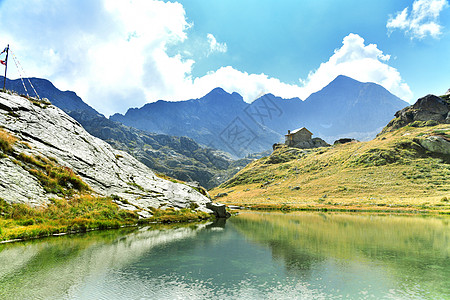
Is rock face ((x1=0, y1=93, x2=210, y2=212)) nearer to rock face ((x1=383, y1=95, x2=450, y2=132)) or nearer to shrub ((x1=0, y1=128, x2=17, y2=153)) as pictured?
shrub ((x1=0, y1=128, x2=17, y2=153))

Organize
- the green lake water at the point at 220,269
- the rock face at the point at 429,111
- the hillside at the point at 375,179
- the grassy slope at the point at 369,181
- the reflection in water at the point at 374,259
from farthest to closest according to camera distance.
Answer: the rock face at the point at 429,111, the hillside at the point at 375,179, the grassy slope at the point at 369,181, the reflection in water at the point at 374,259, the green lake water at the point at 220,269

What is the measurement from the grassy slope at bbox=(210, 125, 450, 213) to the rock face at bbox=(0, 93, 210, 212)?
2113 inches

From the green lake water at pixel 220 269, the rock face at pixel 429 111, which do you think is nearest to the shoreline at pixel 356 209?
the green lake water at pixel 220 269

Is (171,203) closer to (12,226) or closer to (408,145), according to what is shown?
(12,226)

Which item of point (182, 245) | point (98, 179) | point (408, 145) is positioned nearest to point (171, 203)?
point (98, 179)

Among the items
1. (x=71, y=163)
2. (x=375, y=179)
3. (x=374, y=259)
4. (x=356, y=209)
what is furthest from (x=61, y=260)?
(x=375, y=179)

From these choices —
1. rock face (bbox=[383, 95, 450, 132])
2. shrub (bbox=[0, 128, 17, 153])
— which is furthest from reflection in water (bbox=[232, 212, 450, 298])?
rock face (bbox=[383, 95, 450, 132])

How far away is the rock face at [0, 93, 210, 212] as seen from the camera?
29.5 metres

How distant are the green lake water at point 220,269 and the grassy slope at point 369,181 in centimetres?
5498

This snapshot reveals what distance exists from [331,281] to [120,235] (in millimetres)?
24253

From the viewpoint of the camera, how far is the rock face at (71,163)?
29469 mm

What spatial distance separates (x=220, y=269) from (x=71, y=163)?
3371 centimetres

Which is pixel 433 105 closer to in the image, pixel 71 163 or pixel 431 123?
pixel 431 123

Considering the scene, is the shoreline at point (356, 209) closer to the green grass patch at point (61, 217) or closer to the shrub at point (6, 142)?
the green grass patch at point (61, 217)
